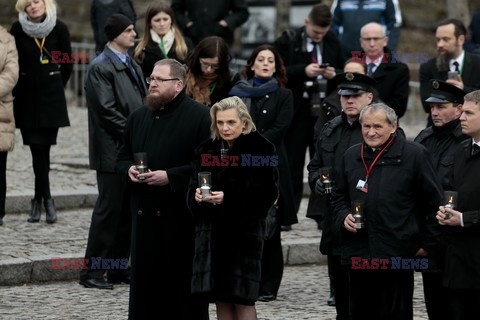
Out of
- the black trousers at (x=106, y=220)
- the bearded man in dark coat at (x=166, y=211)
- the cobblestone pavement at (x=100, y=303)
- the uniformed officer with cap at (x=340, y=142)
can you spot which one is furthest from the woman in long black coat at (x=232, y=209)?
the black trousers at (x=106, y=220)

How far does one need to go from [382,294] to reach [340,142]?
1434 millimetres

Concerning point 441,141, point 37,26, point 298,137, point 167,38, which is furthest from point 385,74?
point 37,26

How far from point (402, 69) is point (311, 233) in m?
2.00

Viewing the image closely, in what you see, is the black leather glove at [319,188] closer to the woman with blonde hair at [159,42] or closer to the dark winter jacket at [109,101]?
the dark winter jacket at [109,101]

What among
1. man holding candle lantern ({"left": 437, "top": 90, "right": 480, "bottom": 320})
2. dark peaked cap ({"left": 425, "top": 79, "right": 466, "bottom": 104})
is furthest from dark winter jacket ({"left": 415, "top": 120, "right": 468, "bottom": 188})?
man holding candle lantern ({"left": 437, "top": 90, "right": 480, "bottom": 320})

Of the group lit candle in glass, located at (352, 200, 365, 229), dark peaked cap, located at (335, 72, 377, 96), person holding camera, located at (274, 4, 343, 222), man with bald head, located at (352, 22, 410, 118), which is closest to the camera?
lit candle in glass, located at (352, 200, 365, 229)

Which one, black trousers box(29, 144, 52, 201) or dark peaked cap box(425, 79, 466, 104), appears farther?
black trousers box(29, 144, 52, 201)

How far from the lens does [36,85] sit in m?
13.2

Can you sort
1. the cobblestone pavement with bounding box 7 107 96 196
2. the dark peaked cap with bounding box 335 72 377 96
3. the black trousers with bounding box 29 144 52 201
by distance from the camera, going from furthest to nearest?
the cobblestone pavement with bounding box 7 107 96 196 < the black trousers with bounding box 29 144 52 201 < the dark peaked cap with bounding box 335 72 377 96

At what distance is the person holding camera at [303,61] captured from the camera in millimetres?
13594

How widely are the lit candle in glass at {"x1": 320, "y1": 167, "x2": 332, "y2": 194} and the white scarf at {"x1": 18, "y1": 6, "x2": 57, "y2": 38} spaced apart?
14.7 feet

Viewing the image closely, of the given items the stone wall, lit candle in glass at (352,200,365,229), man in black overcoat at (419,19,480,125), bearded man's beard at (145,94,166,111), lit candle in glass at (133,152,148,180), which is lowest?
lit candle in glass at (352,200,365,229)

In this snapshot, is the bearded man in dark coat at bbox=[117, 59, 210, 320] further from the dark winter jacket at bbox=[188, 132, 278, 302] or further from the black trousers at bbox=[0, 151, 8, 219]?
the black trousers at bbox=[0, 151, 8, 219]

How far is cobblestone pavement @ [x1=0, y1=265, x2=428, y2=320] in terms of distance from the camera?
1069cm
